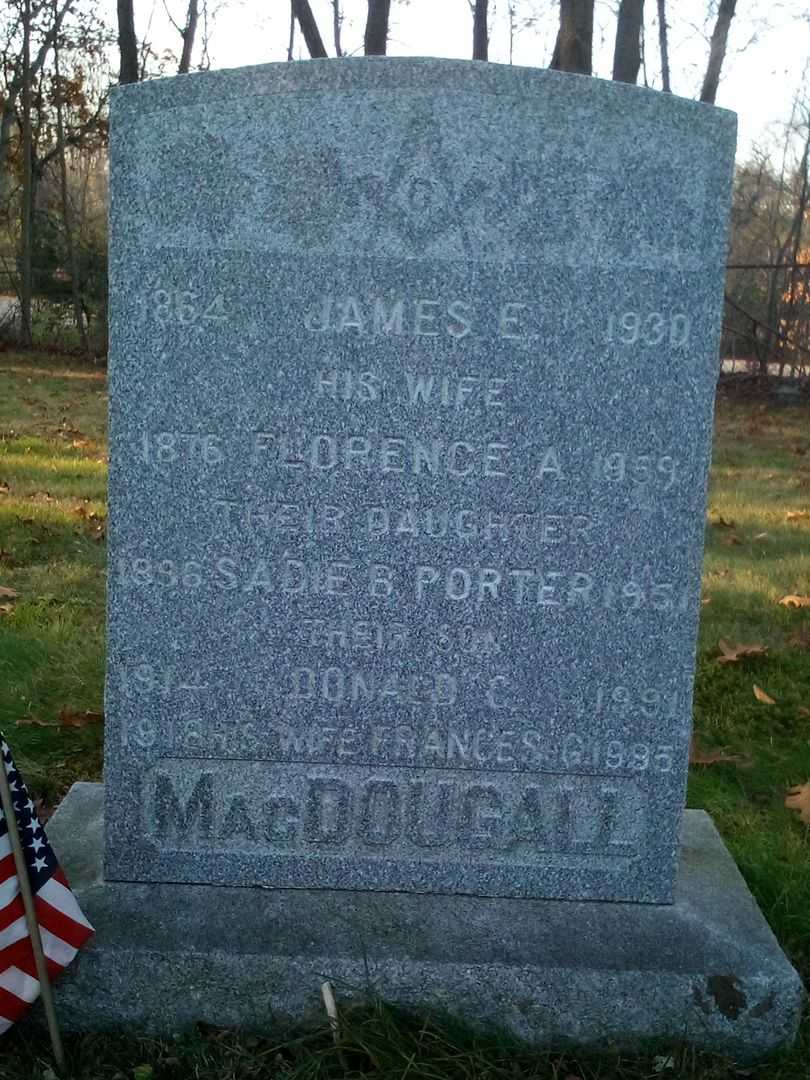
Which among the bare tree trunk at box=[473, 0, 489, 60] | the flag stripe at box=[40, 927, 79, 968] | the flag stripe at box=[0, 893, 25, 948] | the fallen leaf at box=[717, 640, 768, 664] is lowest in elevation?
the flag stripe at box=[40, 927, 79, 968]

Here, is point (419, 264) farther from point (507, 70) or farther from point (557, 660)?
point (557, 660)

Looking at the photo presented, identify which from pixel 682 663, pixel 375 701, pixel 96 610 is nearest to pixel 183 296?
pixel 375 701

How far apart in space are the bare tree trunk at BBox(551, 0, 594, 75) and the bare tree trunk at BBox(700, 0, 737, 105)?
28.2ft

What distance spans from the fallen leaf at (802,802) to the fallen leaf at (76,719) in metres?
2.35

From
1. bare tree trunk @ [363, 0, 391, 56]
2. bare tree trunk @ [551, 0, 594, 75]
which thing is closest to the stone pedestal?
bare tree trunk @ [551, 0, 594, 75]

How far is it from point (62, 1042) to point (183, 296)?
1.65 m

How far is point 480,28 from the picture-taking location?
15.3 metres

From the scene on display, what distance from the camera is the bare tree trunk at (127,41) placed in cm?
1822

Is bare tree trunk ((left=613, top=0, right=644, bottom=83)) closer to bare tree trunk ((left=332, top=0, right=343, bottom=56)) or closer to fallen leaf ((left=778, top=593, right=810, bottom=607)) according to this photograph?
Result: fallen leaf ((left=778, top=593, right=810, bottom=607))

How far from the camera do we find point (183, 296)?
2502 millimetres

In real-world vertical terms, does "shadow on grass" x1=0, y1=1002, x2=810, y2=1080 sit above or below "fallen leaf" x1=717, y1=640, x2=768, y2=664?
below

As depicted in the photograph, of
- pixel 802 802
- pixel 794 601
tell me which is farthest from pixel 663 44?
pixel 802 802

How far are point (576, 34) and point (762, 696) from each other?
7545 mm

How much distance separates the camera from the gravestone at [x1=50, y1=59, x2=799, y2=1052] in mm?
2471
